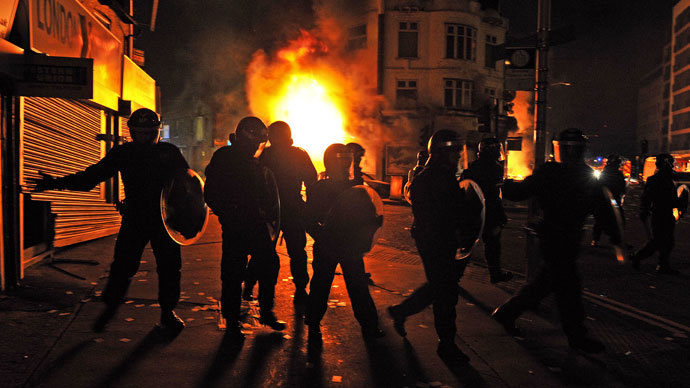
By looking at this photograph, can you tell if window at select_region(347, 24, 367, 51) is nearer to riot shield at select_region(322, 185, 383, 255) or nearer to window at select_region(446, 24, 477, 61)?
window at select_region(446, 24, 477, 61)

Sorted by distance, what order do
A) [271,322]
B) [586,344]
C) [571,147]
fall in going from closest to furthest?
[586,344] → [571,147] → [271,322]

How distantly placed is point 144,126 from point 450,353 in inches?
124

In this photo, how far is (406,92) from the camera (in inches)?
1415

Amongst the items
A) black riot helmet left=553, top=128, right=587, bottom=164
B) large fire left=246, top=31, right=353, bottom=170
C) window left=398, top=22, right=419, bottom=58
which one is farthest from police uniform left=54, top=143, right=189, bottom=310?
window left=398, top=22, right=419, bottom=58

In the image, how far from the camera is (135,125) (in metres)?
4.88

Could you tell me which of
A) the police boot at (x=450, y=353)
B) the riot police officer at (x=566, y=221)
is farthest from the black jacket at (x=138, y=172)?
the riot police officer at (x=566, y=221)

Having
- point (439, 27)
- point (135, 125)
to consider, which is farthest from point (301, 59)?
point (135, 125)

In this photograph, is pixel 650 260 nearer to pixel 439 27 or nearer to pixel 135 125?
pixel 135 125

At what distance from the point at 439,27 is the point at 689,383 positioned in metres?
33.8

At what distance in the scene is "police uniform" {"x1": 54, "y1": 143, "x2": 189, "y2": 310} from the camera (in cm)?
489

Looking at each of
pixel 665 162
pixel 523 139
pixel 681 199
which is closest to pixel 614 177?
pixel 681 199

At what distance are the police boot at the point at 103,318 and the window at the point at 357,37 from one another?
108 ft

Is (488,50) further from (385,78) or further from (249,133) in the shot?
(249,133)

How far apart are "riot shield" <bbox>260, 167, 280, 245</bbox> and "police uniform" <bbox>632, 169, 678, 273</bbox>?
6.14 m
